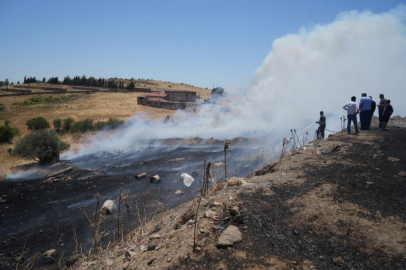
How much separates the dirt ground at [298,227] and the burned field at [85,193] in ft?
5.00

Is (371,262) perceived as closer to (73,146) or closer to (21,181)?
(21,181)

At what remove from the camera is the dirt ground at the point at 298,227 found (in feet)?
10.5

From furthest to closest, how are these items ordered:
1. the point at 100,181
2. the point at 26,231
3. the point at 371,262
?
1. the point at 100,181
2. the point at 26,231
3. the point at 371,262

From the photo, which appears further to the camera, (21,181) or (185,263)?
(21,181)

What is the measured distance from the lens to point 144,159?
16.5 metres

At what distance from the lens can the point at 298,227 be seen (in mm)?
3816

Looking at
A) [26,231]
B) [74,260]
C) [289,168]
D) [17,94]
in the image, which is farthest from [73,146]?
[17,94]

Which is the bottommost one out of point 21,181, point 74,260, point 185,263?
point 21,181

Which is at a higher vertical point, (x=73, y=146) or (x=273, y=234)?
(x=273, y=234)

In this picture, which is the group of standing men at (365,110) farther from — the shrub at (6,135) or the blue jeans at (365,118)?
the shrub at (6,135)

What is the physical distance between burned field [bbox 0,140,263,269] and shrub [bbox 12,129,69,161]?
3.55ft

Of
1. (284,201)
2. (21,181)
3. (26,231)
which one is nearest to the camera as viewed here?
(284,201)

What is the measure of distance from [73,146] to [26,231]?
1390cm

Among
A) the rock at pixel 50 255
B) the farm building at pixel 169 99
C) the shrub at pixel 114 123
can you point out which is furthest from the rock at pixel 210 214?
the farm building at pixel 169 99
